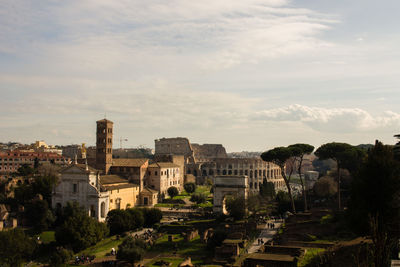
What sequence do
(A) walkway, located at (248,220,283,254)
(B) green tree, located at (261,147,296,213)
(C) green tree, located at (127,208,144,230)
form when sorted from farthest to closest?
(B) green tree, located at (261,147,296,213), (C) green tree, located at (127,208,144,230), (A) walkway, located at (248,220,283,254)

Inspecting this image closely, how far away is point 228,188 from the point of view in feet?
177

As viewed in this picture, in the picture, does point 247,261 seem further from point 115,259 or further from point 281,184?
point 281,184

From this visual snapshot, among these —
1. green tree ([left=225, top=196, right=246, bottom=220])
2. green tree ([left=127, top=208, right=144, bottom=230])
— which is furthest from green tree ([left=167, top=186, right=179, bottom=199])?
green tree ([left=127, top=208, right=144, bottom=230])

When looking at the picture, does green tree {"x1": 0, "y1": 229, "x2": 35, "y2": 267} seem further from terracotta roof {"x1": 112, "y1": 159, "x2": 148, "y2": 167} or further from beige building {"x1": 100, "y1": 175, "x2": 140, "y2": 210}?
terracotta roof {"x1": 112, "y1": 159, "x2": 148, "y2": 167}

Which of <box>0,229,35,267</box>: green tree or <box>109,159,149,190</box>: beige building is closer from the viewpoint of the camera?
<box>0,229,35,267</box>: green tree

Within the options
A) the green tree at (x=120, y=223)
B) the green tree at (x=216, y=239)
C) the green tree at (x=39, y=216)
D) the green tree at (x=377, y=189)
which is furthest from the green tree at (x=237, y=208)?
the green tree at (x=377, y=189)

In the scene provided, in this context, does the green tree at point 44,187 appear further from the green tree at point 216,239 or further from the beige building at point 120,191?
the green tree at point 216,239

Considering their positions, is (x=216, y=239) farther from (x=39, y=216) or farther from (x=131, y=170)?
(x=131, y=170)

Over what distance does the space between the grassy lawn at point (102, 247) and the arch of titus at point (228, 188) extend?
600 inches

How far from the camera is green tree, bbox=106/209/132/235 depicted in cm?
4459

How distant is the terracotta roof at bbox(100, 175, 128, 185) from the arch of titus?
13.5m

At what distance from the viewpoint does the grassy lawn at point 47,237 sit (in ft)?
141

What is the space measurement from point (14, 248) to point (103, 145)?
88.8ft

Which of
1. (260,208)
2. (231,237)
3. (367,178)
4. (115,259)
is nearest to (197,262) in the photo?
(231,237)
